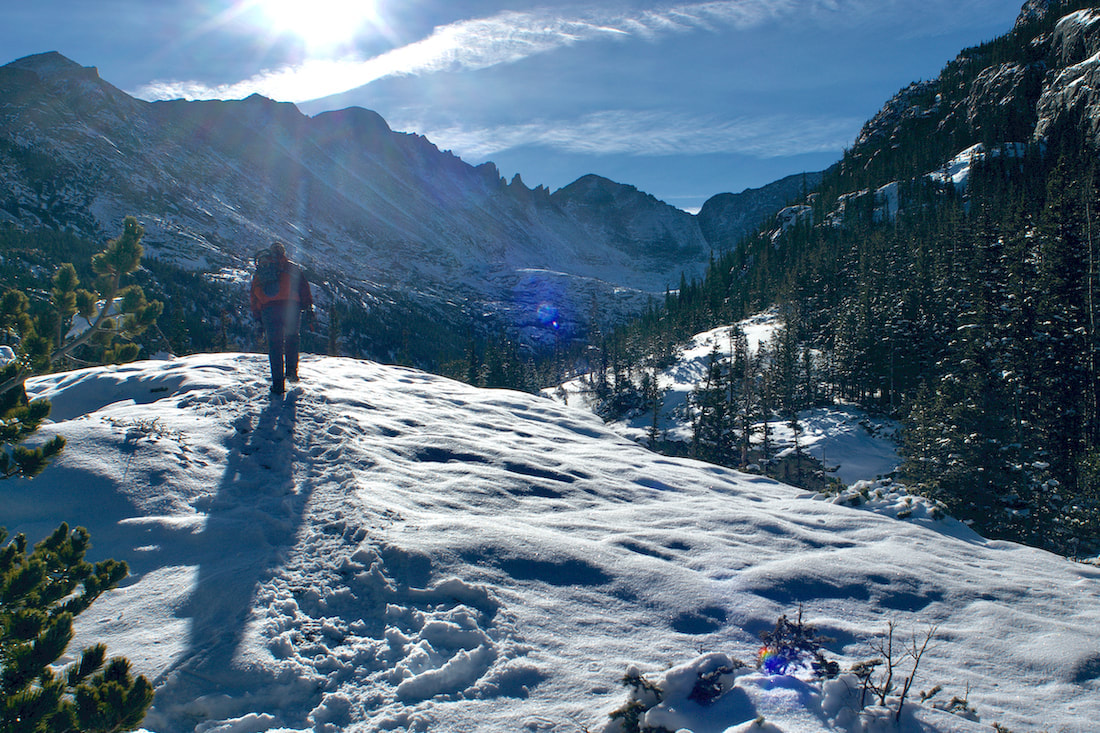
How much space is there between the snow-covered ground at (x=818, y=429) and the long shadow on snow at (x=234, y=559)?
3050 centimetres

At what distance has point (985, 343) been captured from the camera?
1469 inches

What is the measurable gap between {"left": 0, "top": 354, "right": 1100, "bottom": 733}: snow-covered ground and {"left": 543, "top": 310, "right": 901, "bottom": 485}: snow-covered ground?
86.6 ft

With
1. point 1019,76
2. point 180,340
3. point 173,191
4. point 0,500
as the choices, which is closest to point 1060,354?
point 0,500

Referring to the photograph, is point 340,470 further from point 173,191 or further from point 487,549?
point 173,191

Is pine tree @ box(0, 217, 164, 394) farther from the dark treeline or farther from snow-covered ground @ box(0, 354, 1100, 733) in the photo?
the dark treeline

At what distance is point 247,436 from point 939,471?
3315 cm

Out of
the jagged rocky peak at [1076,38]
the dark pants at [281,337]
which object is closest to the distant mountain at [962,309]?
the jagged rocky peak at [1076,38]

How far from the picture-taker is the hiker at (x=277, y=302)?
394 inches

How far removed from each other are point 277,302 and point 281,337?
0.79 meters

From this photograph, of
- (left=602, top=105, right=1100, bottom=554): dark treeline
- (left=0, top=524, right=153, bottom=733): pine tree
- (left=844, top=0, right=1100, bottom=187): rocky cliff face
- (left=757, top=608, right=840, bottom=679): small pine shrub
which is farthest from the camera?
(left=844, top=0, right=1100, bottom=187): rocky cliff face

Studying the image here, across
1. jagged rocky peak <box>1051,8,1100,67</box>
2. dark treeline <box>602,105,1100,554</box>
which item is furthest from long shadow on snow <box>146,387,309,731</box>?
jagged rocky peak <box>1051,8,1100,67</box>

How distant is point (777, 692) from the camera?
148 inches

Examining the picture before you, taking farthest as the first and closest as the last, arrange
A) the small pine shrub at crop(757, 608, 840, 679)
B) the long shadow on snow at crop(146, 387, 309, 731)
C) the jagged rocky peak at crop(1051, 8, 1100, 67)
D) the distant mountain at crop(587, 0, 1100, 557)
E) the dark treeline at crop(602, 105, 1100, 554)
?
the jagged rocky peak at crop(1051, 8, 1100, 67), the distant mountain at crop(587, 0, 1100, 557), the dark treeline at crop(602, 105, 1100, 554), the small pine shrub at crop(757, 608, 840, 679), the long shadow on snow at crop(146, 387, 309, 731)

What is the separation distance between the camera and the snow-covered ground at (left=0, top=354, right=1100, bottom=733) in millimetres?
3609
